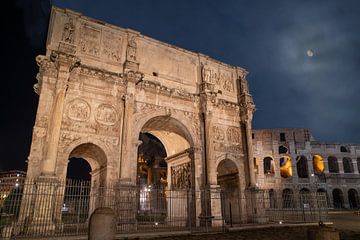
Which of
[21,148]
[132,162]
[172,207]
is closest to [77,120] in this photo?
[132,162]

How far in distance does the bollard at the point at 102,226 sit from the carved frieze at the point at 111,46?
10.8 m

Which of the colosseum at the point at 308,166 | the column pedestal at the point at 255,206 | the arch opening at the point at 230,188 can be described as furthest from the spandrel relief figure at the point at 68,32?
the colosseum at the point at 308,166

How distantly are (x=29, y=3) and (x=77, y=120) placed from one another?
33.1 meters

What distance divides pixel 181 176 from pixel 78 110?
7.78m

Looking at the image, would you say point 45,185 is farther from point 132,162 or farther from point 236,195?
point 236,195

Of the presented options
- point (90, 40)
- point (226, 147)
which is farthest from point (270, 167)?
point (90, 40)

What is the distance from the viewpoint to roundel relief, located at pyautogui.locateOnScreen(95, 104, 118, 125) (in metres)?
12.9

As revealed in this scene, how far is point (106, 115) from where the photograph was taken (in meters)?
13.1

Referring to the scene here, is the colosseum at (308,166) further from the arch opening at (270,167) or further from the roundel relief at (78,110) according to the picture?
the roundel relief at (78,110)

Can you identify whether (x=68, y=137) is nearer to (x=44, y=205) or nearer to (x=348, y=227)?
(x=44, y=205)

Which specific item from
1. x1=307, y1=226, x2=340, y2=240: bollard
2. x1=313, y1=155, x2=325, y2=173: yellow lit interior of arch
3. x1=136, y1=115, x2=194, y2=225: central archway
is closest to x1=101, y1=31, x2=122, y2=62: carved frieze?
x1=136, y1=115, x2=194, y2=225: central archway

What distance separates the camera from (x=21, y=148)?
4259cm

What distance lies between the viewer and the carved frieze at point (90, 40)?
1360cm

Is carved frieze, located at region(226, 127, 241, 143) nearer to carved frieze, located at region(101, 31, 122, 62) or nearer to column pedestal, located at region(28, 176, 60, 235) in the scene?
carved frieze, located at region(101, 31, 122, 62)
